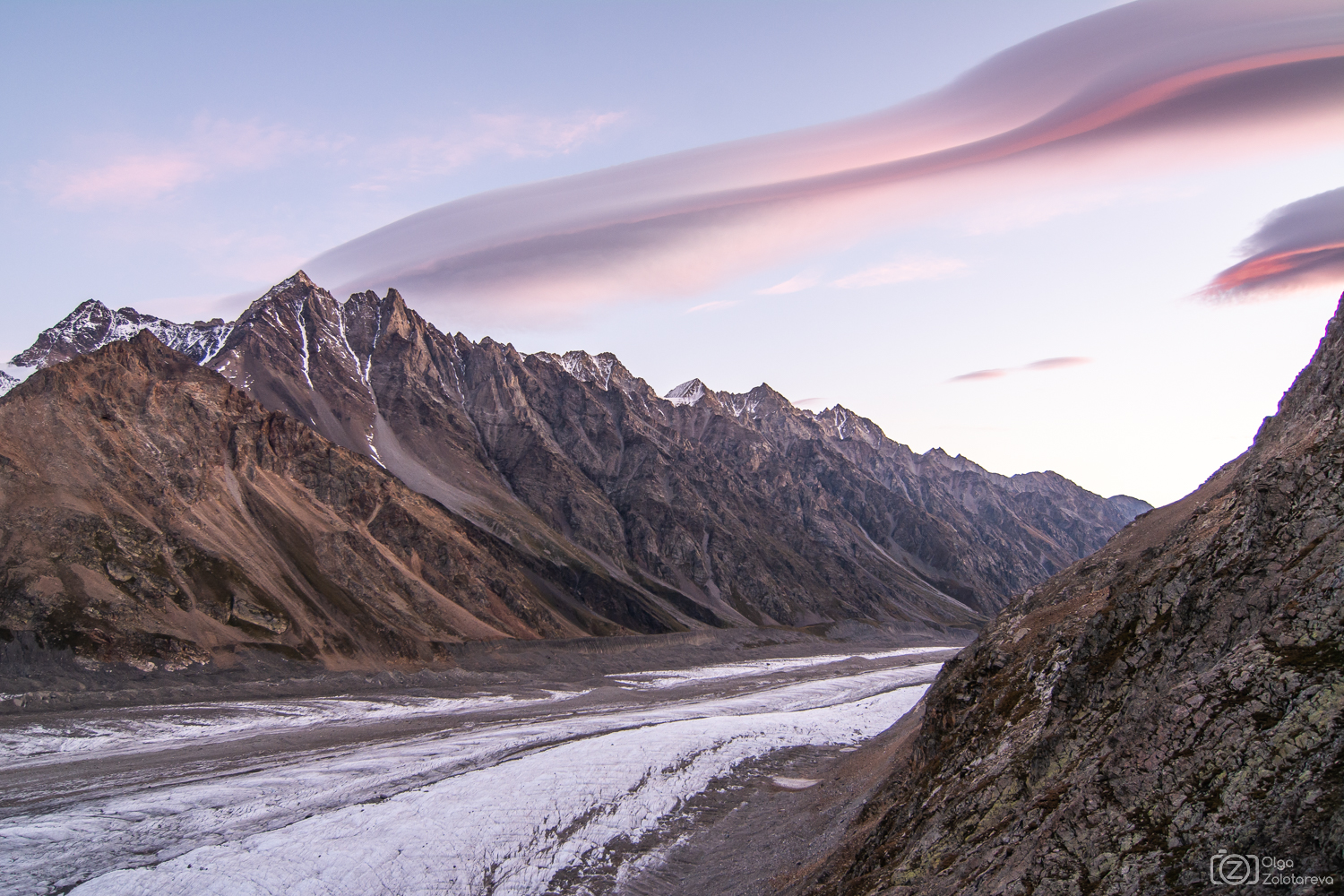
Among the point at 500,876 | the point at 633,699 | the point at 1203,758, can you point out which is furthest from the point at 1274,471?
the point at 633,699

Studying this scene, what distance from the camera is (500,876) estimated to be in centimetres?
2292

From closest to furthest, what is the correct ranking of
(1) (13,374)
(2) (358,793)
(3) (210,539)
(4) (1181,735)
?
(4) (1181,735)
(2) (358,793)
(3) (210,539)
(1) (13,374)

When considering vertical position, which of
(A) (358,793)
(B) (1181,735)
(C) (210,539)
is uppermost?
(C) (210,539)

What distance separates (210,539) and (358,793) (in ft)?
223

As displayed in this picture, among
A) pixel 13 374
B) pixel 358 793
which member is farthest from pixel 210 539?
pixel 13 374

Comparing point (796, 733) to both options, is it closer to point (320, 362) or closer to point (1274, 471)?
point (1274, 471)

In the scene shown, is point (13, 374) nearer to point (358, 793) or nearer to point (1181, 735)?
point (358, 793)

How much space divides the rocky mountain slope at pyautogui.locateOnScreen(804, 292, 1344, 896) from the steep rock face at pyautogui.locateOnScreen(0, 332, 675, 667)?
75.2m

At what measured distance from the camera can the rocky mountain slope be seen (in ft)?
28.9

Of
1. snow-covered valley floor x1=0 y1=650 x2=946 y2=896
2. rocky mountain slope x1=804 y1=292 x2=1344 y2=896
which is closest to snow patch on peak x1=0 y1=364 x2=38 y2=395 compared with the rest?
snow-covered valley floor x1=0 y1=650 x2=946 y2=896

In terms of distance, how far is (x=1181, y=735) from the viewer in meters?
10.3

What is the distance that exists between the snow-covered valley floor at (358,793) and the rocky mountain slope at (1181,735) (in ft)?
39.1

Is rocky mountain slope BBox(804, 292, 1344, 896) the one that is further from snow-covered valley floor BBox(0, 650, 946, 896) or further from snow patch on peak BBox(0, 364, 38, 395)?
snow patch on peak BBox(0, 364, 38, 395)

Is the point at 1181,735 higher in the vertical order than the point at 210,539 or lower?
lower
